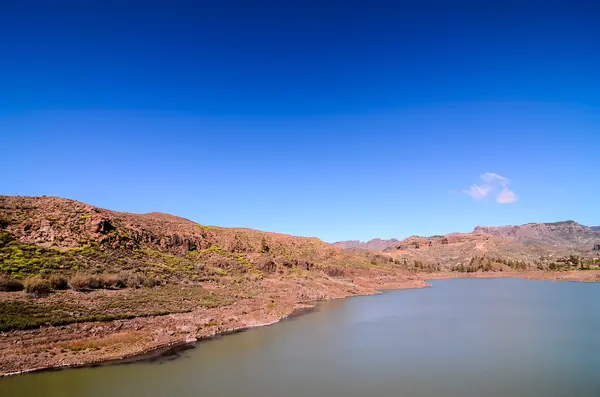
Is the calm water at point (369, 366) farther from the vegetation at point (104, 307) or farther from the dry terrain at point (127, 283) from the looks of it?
the vegetation at point (104, 307)

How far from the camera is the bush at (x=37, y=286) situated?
25.9 metres

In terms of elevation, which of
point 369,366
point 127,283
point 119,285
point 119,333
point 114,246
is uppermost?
point 114,246

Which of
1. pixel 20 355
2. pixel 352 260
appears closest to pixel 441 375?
pixel 20 355

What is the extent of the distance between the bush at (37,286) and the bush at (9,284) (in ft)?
2.07

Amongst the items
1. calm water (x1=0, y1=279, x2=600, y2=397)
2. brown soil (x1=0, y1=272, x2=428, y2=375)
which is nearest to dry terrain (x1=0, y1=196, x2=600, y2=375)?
brown soil (x1=0, y1=272, x2=428, y2=375)

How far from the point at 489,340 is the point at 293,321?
53.2ft

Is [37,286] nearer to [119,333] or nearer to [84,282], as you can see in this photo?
[84,282]

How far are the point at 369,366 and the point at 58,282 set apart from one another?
1011 inches

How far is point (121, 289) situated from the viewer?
3272cm

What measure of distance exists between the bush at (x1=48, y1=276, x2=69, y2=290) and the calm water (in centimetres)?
1364

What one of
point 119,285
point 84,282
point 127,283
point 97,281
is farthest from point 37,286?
point 127,283

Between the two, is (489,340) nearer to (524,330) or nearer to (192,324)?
(524,330)

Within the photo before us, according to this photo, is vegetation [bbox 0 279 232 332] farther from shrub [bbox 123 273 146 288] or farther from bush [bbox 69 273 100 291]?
bush [bbox 69 273 100 291]

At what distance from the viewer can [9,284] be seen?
85.7 ft
